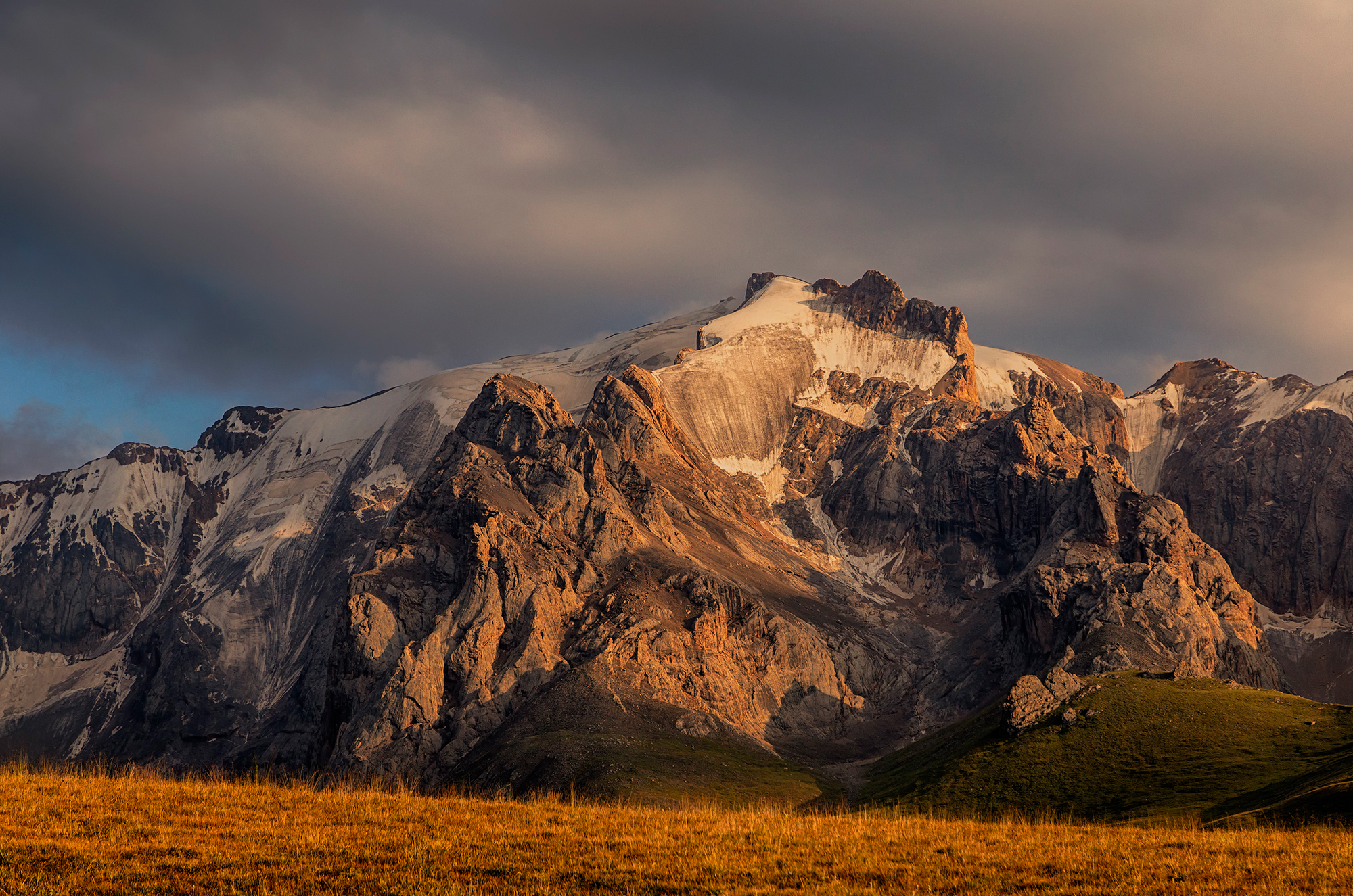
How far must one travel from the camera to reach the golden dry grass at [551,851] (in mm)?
37594

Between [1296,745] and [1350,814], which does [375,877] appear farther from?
[1296,745]

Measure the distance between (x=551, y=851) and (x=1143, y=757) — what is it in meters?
124

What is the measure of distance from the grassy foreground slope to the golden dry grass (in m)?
65.0

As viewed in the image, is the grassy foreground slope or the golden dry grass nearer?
the golden dry grass

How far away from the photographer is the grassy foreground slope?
12431 cm

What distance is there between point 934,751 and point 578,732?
204ft

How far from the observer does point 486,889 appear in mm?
36375

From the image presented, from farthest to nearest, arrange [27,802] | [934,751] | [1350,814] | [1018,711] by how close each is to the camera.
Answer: [934,751], [1018,711], [1350,814], [27,802]

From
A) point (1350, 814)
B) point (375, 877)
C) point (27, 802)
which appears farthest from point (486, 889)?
point (1350, 814)

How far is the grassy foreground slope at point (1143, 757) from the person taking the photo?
408 feet

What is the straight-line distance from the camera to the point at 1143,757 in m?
145

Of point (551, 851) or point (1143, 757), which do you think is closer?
point (551, 851)

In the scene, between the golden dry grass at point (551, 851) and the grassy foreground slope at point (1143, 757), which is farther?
the grassy foreground slope at point (1143, 757)

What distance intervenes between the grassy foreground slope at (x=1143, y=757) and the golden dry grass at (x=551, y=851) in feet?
213
